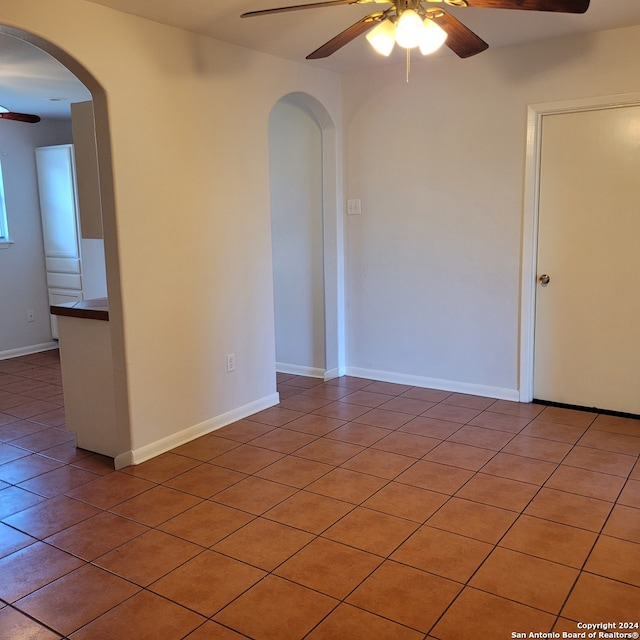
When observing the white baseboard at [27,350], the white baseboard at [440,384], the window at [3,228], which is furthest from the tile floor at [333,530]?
the window at [3,228]

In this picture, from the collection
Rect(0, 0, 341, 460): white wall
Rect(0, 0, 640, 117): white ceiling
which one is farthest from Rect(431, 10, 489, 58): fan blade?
Rect(0, 0, 341, 460): white wall

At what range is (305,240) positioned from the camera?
4.87 m

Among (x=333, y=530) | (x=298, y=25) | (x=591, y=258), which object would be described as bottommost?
(x=333, y=530)

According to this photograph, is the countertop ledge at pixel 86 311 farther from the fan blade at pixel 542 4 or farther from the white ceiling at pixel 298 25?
the fan blade at pixel 542 4

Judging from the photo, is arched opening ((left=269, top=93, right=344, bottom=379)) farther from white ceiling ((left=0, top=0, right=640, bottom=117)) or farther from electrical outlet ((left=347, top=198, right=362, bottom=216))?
white ceiling ((left=0, top=0, right=640, bottom=117))

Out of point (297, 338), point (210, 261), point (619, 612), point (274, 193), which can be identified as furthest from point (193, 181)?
point (619, 612)

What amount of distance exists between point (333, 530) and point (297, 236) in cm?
282

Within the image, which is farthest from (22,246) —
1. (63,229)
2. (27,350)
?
(27,350)

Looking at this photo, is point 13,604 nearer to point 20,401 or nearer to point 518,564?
point 518,564

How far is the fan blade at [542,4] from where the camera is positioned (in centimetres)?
218

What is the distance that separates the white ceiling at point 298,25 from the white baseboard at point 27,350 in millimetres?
2671

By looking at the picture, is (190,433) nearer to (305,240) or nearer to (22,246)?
(305,240)

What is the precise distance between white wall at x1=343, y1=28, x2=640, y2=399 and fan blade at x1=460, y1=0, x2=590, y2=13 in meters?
1.58

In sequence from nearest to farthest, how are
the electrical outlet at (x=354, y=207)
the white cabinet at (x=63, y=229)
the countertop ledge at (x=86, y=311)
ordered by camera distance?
the countertop ledge at (x=86, y=311)
the electrical outlet at (x=354, y=207)
the white cabinet at (x=63, y=229)
